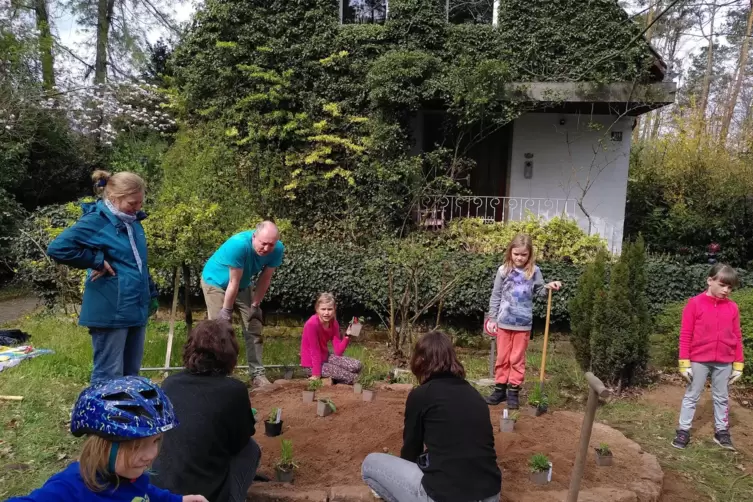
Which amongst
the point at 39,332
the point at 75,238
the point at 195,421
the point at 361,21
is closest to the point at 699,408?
the point at 195,421

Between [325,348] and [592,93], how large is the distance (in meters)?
7.51

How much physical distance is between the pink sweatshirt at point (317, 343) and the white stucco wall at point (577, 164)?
7.07 metres

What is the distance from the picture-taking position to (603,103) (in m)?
10.1

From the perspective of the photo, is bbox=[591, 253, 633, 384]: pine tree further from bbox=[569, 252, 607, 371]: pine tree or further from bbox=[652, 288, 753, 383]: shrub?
bbox=[652, 288, 753, 383]: shrub

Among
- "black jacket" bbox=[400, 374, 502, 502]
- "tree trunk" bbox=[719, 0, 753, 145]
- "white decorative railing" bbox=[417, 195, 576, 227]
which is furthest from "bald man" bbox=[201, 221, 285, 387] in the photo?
"tree trunk" bbox=[719, 0, 753, 145]

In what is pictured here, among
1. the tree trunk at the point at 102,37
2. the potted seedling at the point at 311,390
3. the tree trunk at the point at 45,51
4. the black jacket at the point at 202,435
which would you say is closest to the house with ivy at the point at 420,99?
the tree trunk at the point at 45,51

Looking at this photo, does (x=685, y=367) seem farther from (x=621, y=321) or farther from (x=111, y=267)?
(x=111, y=267)

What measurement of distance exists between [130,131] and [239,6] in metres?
5.49

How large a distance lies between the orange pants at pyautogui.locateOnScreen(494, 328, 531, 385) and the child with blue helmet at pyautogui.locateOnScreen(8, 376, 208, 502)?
372 cm

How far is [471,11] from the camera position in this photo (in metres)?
10.7

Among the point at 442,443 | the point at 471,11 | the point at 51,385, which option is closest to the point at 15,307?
the point at 51,385

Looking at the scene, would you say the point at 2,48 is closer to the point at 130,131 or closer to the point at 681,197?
the point at 130,131

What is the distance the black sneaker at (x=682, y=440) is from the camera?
4.36 m

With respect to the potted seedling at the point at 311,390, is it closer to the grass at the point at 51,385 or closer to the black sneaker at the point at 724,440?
the grass at the point at 51,385
